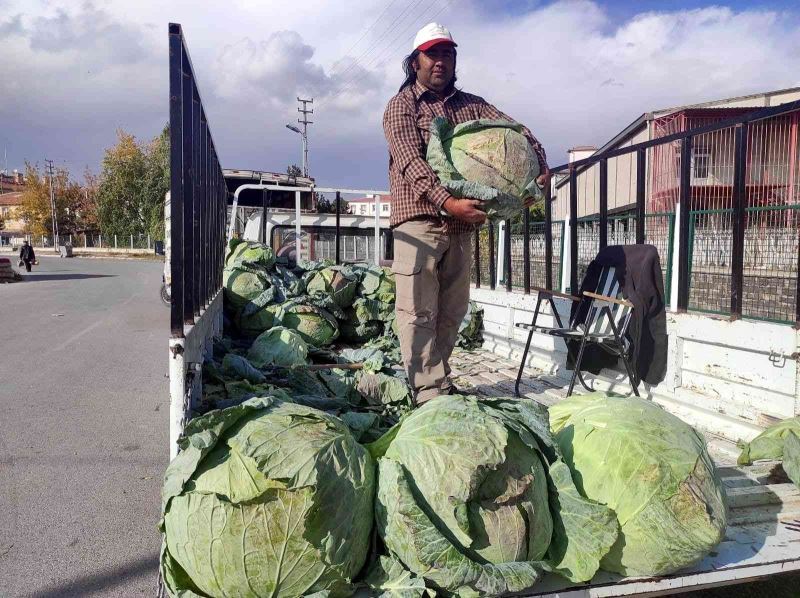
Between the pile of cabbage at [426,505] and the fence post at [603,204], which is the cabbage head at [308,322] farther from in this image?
the pile of cabbage at [426,505]

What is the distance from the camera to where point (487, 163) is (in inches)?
127

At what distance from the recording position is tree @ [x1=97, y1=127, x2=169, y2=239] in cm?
5112

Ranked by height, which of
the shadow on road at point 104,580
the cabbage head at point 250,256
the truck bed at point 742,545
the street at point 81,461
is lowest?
the shadow on road at point 104,580

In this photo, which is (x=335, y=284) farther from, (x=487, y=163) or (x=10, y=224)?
(x=10, y=224)

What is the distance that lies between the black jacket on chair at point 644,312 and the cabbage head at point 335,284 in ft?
11.6

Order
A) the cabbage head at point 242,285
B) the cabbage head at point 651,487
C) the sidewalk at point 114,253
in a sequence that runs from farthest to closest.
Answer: the sidewalk at point 114,253 < the cabbage head at point 242,285 < the cabbage head at point 651,487

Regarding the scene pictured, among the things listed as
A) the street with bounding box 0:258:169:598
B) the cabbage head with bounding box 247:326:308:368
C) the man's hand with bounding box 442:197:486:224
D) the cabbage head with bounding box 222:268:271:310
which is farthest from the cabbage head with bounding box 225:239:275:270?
the man's hand with bounding box 442:197:486:224

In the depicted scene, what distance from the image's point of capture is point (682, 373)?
3641 millimetres

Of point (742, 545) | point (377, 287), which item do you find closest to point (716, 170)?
point (377, 287)

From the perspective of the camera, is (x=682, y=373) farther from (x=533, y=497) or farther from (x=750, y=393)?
(x=533, y=497)

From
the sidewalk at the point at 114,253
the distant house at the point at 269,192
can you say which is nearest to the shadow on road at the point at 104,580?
the distant house at the point at 269,192

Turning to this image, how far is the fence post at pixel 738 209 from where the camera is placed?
3.38m

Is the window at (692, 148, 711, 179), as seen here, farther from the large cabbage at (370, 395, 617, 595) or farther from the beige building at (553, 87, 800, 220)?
the large cabbage at (370, 395, 617, 595)

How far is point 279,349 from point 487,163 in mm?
2784
